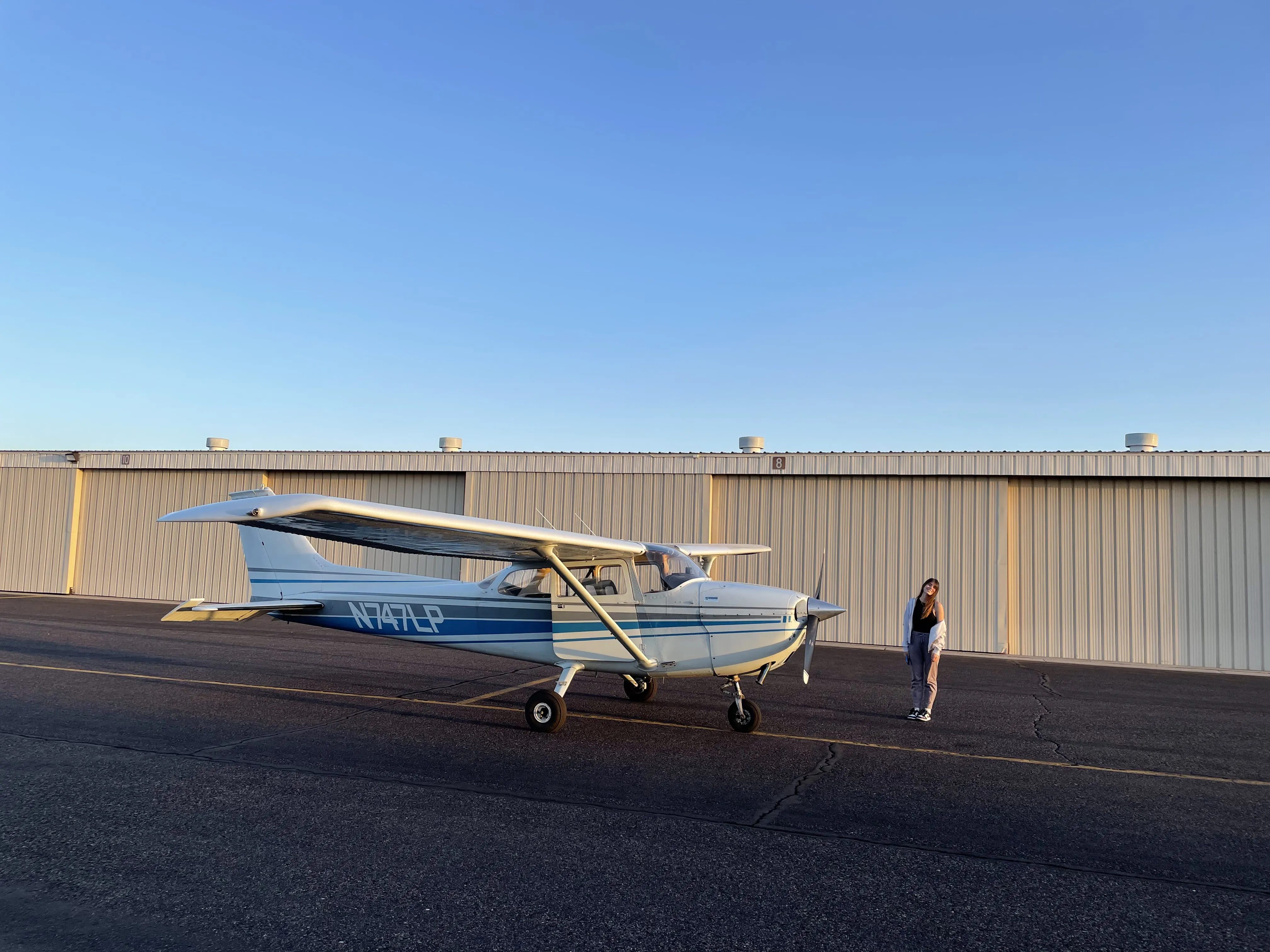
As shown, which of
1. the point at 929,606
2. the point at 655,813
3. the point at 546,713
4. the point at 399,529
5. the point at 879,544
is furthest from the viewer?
the point at 879,544

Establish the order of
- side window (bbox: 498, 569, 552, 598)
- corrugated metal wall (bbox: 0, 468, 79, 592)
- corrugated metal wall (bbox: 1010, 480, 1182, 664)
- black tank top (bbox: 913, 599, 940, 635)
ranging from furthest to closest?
corrugated metal wall (bbox: 0, 468, 79, 592), corrugated metal wall (bbox: 1010, 480, 1182, 664), black tank top (bbox: 913, 599, 940, 635), side window (bbox: 498, 569, 552, 598)

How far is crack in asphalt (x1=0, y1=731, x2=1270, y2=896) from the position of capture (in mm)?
4938

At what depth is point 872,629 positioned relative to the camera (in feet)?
61.3

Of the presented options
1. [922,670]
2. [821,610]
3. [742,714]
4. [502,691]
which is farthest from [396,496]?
[821,610]

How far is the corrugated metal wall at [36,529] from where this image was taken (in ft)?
82.4

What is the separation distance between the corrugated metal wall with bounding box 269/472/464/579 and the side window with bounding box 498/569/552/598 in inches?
478

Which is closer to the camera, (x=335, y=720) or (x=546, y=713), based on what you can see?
(x=546, y=713)

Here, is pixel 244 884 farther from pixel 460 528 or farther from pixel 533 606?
pixel 533 606

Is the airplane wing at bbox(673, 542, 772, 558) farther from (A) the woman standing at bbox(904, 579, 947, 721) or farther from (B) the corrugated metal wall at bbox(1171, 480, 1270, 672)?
(B) the corrugated metal wall at bbox(1171, 480, 1270, 672)

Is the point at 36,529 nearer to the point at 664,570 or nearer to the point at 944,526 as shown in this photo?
the point at 664,570

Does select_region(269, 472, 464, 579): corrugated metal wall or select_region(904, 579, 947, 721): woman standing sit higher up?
select_region(269, 472, 464, 579): corrugated metal wall

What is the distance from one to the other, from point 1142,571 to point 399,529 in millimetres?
16036

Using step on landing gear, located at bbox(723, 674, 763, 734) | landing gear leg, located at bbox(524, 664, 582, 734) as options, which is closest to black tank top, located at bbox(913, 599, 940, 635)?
step on landing gear, located at bbox(723, 674, 763, 734)

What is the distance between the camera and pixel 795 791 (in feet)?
21.8
